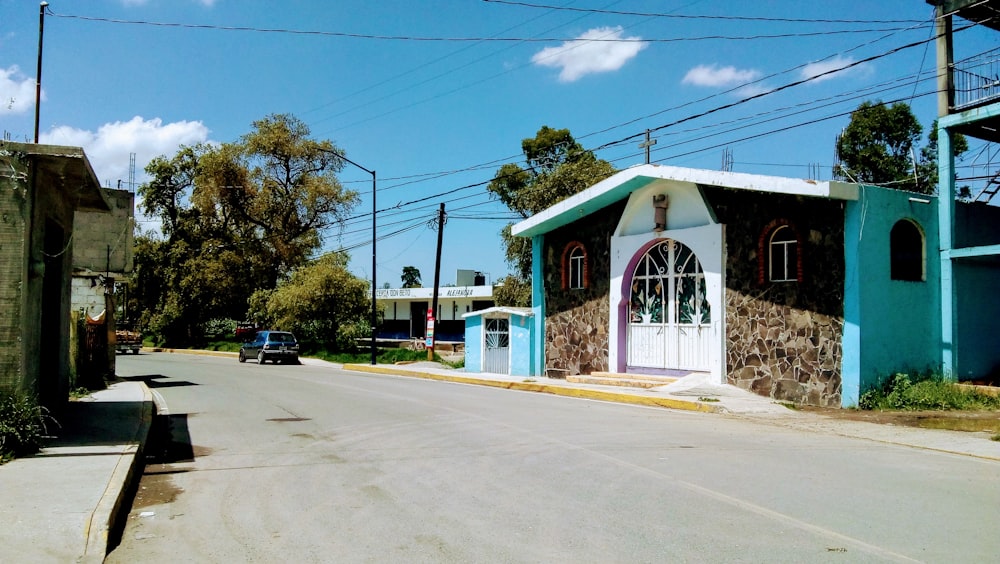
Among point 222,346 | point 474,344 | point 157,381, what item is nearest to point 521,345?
point 474,344

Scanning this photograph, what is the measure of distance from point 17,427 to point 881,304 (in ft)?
52.8

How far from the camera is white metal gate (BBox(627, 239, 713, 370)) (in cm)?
2078

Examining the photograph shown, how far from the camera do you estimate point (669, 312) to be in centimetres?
2175

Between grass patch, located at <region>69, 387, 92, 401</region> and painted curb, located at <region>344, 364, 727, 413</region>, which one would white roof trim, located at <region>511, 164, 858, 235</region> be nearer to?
painted curb, located at <region>344, 364, 727, 413</region>

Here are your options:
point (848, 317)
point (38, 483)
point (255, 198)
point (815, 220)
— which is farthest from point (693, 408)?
point (255, 198)

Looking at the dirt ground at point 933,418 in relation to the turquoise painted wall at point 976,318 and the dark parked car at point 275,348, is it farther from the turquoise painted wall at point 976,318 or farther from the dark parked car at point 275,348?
the dark parked car at point 275,348

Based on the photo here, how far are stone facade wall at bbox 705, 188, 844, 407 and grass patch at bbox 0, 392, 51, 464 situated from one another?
1498 cm

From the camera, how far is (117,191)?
26922 mm

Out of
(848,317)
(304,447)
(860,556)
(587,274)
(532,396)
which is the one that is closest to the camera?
(860,556)

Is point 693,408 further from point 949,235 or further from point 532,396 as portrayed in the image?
point 949,235

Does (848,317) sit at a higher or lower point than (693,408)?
higher

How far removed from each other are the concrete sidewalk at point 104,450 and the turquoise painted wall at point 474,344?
6414mm

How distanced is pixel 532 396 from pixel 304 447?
9467mm

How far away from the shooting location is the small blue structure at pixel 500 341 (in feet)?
86.3
